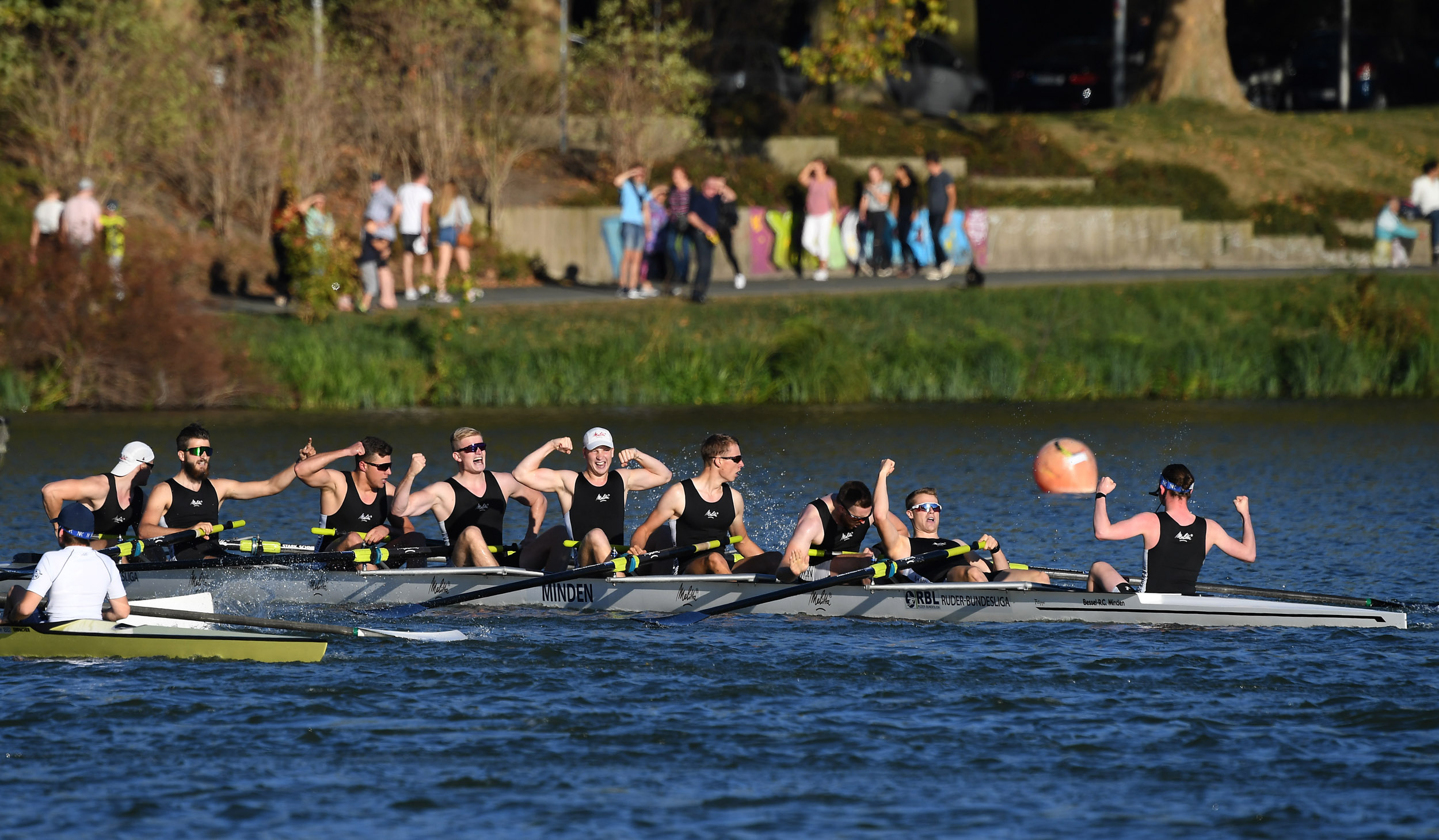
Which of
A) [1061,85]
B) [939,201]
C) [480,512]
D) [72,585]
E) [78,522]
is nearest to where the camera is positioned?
[78,522]

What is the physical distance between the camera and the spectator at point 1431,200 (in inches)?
1212

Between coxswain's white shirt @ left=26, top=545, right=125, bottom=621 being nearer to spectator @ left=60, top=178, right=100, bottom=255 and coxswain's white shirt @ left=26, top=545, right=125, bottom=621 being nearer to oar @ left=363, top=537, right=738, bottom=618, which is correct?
oar @ left=363, top=537, right=738, bottom=618

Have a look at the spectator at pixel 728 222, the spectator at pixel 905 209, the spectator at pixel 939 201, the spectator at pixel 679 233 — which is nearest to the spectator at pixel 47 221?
the spectator at pixel 679 233

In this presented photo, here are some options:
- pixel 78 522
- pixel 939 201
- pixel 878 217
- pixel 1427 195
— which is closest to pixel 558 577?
pixel 78 522

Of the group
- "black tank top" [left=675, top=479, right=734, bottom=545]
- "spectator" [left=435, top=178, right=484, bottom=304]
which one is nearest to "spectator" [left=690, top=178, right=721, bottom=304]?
"spectator" [left=435, top=178, right=484, bottom=304]

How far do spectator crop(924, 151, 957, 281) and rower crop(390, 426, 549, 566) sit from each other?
15228mm

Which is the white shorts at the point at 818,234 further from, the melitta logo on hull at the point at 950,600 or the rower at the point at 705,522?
the melitta logo on hull at the point at 950,600

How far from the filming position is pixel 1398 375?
27250 millimetres

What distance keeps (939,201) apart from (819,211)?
6.49 feet

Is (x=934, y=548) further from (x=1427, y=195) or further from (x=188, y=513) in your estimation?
(x=1427, y=195)

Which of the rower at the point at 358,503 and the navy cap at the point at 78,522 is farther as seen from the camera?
the rower at the point at 358,503

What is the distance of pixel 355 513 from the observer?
14.9 meters

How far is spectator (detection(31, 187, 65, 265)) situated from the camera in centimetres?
2489

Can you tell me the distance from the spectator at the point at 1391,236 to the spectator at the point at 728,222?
10533 mm
